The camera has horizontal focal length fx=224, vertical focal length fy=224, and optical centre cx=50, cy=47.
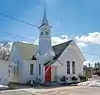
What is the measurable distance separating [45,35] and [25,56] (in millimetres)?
4010

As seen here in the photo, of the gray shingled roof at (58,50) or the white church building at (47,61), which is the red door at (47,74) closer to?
the white church building at (47,61)

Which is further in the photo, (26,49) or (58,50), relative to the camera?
(26,49)

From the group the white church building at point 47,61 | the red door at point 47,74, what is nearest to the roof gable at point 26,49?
the white church building at point 47,61

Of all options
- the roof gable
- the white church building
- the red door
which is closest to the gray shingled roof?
the white church building

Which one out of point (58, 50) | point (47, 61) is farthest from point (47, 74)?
point (58, 50)

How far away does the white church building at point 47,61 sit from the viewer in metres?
29.2

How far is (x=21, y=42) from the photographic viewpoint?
33.4 metres

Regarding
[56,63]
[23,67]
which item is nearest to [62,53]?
[56,63]

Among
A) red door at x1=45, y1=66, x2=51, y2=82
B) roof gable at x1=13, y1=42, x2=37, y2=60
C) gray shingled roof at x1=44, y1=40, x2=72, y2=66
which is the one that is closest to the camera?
gray shingled roof at x1=44, y1=40, x2=72, y2=66

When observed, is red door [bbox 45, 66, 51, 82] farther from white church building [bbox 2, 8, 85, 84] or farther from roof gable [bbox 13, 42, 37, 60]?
roof gable [bbox 13, 42, 37, 60]

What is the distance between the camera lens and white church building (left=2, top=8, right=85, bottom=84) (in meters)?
29.2

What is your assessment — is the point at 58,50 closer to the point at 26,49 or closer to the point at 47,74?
the point at 47,74

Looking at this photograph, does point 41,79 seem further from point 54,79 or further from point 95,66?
point 95,66

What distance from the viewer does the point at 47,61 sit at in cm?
2998
